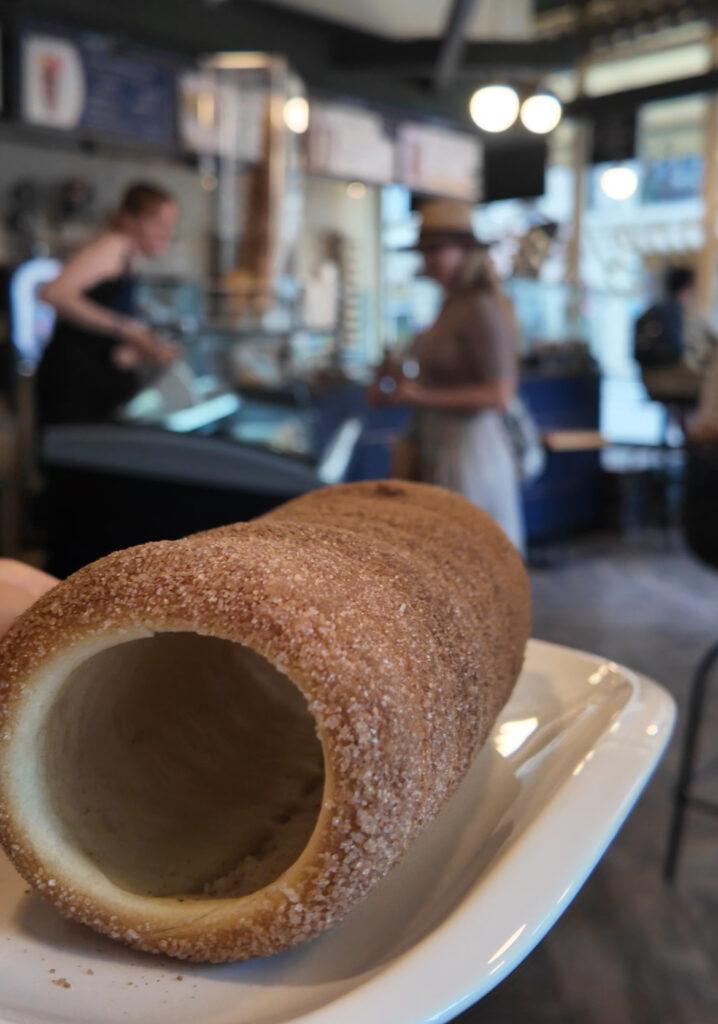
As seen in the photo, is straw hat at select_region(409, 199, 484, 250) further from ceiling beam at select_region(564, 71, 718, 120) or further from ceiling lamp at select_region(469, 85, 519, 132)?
ceiling beam at select_region(564, 71, 718, 120)

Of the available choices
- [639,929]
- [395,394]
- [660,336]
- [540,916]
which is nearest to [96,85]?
[395,394]

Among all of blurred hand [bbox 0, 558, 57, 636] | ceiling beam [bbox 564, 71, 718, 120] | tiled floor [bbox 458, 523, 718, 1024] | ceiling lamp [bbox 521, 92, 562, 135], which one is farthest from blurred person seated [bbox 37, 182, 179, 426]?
ceiling beam [bbox 564, 71, 718, 120]

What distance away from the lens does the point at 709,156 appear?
24.8ft

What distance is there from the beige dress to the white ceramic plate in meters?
2.17

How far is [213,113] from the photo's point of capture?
535 centimetres

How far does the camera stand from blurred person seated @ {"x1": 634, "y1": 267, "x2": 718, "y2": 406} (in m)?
5.54

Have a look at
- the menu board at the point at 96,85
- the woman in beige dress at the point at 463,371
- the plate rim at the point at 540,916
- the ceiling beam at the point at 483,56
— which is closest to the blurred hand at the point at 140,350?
the woman in beige dress at the point at 463,371

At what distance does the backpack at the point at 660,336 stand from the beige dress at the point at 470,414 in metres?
3.18

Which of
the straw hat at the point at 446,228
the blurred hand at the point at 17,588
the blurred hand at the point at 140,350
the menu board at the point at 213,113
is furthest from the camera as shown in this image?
the menu board at the point at 213,113

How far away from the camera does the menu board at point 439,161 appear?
272 inches

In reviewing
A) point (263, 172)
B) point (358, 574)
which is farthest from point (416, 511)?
point (263, 172)

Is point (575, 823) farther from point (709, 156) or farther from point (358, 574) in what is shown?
point (709, 156)

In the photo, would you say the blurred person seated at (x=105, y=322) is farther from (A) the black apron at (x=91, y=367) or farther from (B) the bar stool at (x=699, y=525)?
(B) the bar stool at (x=699, y=525)

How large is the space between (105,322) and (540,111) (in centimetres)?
390
